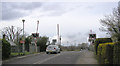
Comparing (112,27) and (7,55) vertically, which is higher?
(112,27)

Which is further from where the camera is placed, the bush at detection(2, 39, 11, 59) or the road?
the bush at detection(2, 39, 11, 59)

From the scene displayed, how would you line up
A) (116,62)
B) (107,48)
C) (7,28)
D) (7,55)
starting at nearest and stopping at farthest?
(116,62) < (107,48) < (7,55) < (7,28)

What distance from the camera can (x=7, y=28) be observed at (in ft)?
226

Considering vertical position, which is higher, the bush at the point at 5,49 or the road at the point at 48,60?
the bush at the point at 5,49

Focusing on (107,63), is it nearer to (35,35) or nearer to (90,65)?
(90,65)

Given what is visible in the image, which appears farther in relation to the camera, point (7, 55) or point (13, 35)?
point (13, 35)

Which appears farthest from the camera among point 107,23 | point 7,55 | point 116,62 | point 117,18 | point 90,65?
point 7,55

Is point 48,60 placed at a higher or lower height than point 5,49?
lower

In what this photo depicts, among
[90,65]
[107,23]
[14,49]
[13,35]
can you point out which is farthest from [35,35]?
[13,35]

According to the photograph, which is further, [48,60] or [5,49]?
[5,49]

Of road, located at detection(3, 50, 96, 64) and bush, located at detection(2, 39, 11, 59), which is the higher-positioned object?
bush, located at detection(2, 39, 11, 59)

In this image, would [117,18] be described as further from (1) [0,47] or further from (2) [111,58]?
(1) [0,47]

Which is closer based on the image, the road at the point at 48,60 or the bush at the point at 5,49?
the road at the point at 48,60

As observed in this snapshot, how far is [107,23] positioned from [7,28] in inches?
2190
